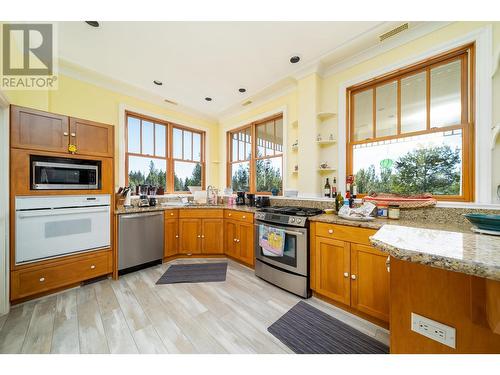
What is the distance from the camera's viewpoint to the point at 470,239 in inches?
34.8

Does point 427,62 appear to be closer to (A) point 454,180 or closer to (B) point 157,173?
(A) point 454,180

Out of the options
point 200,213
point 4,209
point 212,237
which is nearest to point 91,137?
point 4,209

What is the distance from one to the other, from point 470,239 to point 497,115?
5.17 ft

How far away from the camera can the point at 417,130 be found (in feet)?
6.79

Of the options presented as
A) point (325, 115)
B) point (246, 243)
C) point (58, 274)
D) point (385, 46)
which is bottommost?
point (58, 274)

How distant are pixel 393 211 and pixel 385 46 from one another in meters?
1.95

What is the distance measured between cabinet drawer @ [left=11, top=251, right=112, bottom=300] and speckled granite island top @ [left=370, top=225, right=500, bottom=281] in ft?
9.87

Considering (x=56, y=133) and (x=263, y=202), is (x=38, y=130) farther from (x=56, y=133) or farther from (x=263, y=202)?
(x=263, y=202)

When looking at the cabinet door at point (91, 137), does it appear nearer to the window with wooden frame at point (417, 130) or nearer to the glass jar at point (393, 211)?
the window with wooden frame at point (417, 130)

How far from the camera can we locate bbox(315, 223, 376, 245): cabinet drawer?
5.47ft

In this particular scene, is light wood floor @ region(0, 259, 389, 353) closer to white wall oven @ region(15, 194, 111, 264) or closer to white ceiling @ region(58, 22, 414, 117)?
white wall oven @ region(15, 194, 111, 264)

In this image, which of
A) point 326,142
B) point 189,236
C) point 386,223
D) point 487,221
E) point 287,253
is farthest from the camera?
point 189,236

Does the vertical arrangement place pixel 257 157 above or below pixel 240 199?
above

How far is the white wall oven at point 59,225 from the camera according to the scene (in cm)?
191
